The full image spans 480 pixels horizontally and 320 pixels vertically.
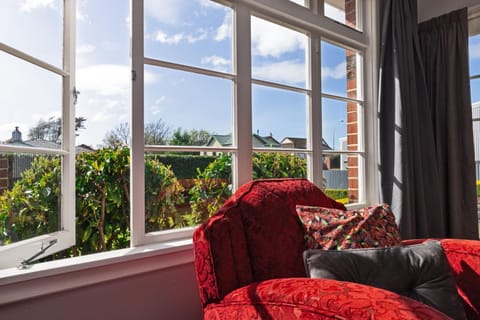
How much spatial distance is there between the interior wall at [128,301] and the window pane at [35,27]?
844mm

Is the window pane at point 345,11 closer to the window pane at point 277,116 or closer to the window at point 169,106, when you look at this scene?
the window at point 169,106

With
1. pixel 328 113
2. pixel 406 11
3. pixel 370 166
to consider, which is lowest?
pixel 370 166

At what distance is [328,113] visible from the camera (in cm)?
209

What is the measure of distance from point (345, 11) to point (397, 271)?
189cm

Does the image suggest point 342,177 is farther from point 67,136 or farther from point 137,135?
point 67,136

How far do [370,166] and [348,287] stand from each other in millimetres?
1709

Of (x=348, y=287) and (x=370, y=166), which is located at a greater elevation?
(x=370, y=166)

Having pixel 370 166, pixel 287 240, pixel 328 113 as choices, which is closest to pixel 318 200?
pixel 287 240

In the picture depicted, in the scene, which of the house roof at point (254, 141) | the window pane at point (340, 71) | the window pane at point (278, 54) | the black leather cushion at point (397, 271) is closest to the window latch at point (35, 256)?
the house roof at point (254, 141)

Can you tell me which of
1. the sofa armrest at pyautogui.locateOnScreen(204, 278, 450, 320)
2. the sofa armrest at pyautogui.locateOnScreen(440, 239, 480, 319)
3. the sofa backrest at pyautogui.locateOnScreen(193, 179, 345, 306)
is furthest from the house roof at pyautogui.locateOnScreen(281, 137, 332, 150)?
the sofa armrest at pyautogui.locateOnScreen(204, 278, 450, 320)

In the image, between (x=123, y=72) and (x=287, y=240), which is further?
(x=123, y=72)

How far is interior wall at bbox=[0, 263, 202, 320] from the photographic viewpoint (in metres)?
1.02

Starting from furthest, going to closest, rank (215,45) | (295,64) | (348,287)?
1. (295,64)
2. (215,45)
3. (348,287)

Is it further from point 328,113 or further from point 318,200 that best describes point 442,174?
point 318,200
